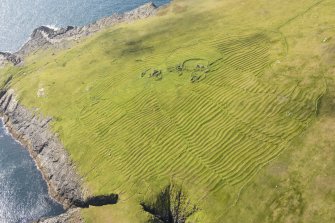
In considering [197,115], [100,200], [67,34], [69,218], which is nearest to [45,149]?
[69,218]

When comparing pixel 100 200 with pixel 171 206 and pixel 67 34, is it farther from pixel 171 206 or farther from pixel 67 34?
pixel 67 34

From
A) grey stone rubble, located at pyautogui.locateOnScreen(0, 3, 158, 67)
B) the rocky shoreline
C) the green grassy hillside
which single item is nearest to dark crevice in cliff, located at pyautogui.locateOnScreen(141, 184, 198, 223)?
the green grassy hillside

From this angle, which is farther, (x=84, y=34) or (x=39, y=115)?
(x=84, y=34)

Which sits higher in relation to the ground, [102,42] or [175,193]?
[102,42]

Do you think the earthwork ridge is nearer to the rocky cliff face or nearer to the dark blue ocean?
the rocky cliff face

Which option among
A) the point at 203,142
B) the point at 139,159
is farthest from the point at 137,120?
the point at 203,142

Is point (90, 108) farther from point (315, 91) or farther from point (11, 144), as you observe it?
point (315, 91)
